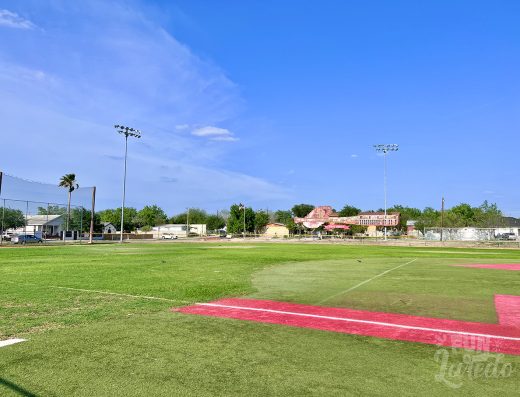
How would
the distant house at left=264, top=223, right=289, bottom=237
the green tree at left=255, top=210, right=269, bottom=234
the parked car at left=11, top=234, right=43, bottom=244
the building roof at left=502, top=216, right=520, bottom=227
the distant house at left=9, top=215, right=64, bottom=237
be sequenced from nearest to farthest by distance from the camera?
1. the parked car at left=11, top=234, right=43, bottom=244
2. the distant house at left=9, top=215, right=64, bottom=237
3. the building roof at left=502, top=216, right=520, bottom=227
4. the green tree at left=255, top=210, right=269, bottom=234
5. the distant house at left=264, top=223, right=289, bottom=237

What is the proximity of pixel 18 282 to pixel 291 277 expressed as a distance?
9.12 meters

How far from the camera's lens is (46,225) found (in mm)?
56312

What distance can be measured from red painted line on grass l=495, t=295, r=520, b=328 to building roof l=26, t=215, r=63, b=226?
5194 centimetres

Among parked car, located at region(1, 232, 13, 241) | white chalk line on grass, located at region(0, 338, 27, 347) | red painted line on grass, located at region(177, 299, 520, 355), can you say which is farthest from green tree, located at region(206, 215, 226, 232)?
white chalk line on grass, located at region(0, 338, 27, 347)

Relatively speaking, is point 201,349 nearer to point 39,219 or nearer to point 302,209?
point 39,219

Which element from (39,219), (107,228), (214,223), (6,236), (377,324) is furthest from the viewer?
(214,223)

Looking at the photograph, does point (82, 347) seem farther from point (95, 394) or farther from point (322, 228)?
point (322, 228)

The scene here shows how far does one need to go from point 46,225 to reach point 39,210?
4744 millimetres

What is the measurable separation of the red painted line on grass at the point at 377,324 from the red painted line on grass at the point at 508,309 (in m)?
0.47

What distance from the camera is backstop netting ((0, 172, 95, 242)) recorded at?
46.9 metres

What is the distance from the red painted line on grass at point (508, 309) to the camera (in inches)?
314

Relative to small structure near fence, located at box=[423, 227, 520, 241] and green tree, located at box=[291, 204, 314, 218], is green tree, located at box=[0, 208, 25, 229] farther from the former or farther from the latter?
green tree, located at box=[291, 204, 314, 218]

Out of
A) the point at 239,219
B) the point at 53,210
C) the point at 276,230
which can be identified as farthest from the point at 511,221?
the point at 53,210

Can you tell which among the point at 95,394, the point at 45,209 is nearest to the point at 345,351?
the point at 95,394
